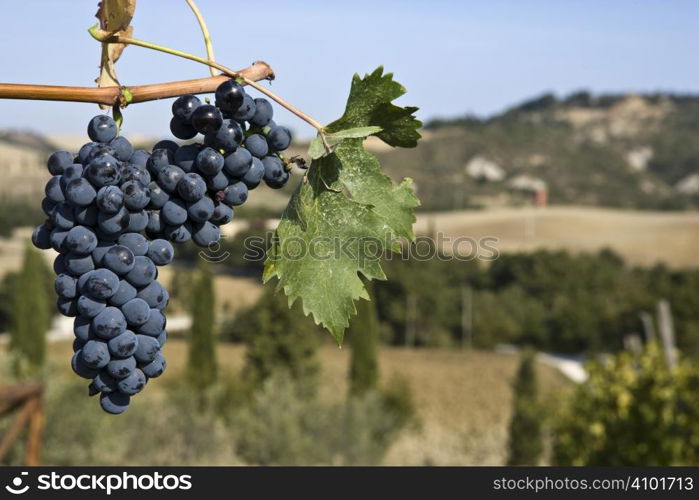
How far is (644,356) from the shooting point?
1210 centimetres

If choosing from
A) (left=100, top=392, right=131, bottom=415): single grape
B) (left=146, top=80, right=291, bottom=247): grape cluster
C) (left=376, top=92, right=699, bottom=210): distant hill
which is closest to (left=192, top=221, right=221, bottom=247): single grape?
(left=146, top=80, right=291, bottom=247): grape cluster

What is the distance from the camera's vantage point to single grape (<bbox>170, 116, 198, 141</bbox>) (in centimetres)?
140

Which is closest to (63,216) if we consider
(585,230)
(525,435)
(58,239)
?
(58,239)

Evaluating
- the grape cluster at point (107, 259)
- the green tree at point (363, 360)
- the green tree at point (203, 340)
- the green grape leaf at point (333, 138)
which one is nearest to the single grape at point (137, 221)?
the grape cluster at point (107, 259)

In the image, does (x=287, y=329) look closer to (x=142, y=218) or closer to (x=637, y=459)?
(x=637, y=459)

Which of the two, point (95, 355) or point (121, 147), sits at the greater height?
point (121, 147)

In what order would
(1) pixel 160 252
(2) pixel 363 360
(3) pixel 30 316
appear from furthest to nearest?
(3) pixel 30 316 < (2) pixel 363 360 < (1) pixel 160 252

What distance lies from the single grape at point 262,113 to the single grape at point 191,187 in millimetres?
144

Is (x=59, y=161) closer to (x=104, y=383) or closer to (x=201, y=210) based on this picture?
(x=201, y=210)

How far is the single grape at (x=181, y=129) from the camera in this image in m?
1.40

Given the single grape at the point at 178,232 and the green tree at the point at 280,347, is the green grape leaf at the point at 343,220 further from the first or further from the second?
the green tree at the point at 280,347

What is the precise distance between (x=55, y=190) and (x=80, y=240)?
0.33 ft

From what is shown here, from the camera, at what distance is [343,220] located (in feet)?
4.47

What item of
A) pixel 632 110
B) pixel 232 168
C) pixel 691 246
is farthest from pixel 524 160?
pixel 232 168
